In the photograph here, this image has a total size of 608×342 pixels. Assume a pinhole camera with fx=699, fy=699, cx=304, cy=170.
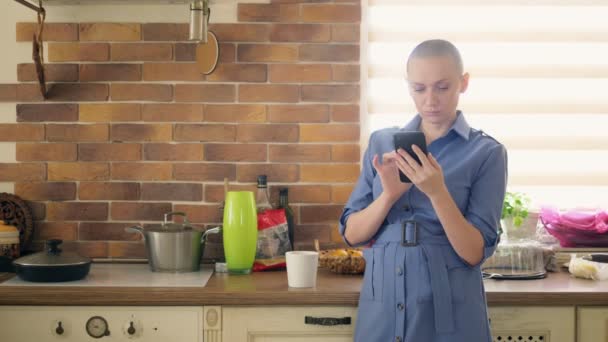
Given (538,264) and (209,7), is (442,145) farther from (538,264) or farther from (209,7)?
(209,7)

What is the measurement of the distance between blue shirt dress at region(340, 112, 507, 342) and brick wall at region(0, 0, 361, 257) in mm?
745

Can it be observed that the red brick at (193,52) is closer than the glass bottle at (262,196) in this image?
No

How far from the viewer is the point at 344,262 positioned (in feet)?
7.55

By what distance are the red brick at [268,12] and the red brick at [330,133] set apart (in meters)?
0.41

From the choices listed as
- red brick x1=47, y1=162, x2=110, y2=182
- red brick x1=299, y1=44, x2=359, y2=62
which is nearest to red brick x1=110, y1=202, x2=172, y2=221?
red brick x1=47, y1=162, x2=110, y2=182

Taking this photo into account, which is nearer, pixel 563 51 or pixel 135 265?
pixel 135 265

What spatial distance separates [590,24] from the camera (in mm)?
2732

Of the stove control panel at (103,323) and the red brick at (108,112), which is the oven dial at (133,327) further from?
the red brick at (108,112)

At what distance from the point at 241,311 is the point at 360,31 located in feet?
3.79

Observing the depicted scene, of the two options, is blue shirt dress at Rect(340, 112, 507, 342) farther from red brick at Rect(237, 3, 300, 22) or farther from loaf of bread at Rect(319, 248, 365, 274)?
red brick at Rect(237, 3, 300, 22)

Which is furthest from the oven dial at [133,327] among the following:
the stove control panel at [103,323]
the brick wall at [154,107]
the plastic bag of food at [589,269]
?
the plastic bag of food at [589,269]

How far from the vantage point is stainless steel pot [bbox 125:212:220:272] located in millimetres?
2307

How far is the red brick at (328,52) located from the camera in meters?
2.57

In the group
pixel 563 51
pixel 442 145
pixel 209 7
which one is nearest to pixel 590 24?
pixel 563 51
